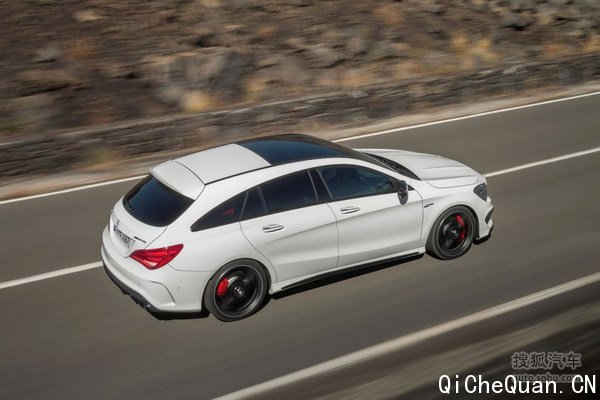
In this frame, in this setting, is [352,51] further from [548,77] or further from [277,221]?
[277,221]

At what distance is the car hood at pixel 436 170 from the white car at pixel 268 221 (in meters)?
0.03

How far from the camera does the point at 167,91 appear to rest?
17.0m

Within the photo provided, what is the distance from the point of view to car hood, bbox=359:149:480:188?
8.61m

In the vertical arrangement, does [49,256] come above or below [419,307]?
below

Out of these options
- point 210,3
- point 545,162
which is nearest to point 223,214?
point 545,162

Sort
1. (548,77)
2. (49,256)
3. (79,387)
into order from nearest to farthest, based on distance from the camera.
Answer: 1. (79,387)
2. (49,256)
3. (548,77)

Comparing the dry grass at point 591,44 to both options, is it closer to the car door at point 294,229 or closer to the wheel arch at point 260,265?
the car door at point 294,229

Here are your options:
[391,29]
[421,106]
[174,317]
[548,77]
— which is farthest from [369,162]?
[391,29]

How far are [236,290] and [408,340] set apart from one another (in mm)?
1757

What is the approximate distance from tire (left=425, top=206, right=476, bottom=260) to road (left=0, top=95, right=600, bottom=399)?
0.14 metres

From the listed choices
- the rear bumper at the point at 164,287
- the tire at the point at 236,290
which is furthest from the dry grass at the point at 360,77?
the rear bumper at the point at 164,287

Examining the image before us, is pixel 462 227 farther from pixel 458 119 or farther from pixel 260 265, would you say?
pixel 458 119

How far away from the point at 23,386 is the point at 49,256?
3339 millimetres

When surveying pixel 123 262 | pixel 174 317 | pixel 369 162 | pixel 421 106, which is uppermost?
pixel 369 162
